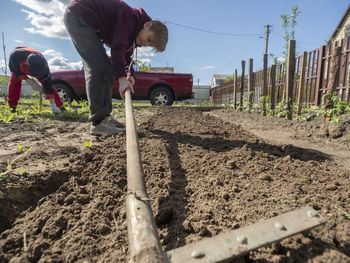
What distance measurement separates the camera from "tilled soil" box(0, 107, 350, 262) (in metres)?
0.86

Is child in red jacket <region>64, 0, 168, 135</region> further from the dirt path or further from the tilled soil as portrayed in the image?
the dirt path

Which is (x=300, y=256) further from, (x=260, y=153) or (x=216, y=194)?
(x=260, y=153)

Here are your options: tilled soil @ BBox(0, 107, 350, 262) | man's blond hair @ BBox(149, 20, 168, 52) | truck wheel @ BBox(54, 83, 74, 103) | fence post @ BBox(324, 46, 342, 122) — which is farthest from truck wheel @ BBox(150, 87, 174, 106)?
tilled soil @ BBox(0, 107, 350, 262)

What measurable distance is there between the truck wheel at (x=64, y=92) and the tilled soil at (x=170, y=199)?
534 centimetres

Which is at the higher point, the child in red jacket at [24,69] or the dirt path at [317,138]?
the child in red jacket at [24,69]

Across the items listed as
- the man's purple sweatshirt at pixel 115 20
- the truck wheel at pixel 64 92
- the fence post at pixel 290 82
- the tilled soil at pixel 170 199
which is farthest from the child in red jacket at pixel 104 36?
the truck wheel at pixel 64 92

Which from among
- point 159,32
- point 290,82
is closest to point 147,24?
point 159,32

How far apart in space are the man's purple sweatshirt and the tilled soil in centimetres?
100

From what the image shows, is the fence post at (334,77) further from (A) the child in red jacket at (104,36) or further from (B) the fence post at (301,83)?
(A) the child in red jacket at (104,36)

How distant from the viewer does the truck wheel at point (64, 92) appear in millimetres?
6898

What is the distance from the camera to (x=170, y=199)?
1.20 meters

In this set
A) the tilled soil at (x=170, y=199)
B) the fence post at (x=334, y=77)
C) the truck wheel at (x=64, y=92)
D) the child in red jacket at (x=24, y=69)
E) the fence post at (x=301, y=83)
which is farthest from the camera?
the truck wheel at (x=64, y=92)

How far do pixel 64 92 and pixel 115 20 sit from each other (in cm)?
534

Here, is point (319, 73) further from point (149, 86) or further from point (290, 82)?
point (149, 86)
